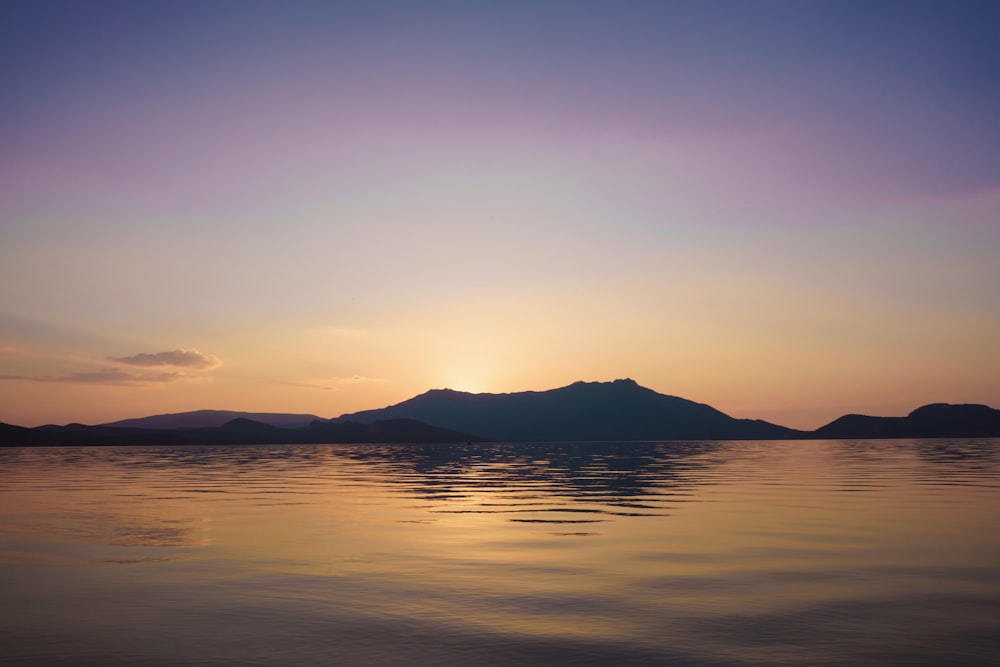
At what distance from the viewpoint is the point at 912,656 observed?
12805 mm

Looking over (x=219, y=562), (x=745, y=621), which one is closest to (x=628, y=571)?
(x=745, y=621)

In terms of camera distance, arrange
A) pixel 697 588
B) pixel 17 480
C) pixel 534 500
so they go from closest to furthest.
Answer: pixel 697 588, pixel 534 500, pixel 17 480

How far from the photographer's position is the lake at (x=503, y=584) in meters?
13.4

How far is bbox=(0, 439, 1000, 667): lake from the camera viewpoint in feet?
44.0

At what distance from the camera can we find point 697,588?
18.5 m

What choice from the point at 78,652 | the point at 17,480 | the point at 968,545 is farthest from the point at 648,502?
the point at 17,480

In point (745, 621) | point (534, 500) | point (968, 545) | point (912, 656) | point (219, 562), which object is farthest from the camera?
point (534, 500)

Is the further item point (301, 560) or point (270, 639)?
point (301, 560)

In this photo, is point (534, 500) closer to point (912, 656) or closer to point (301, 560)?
point (301, 560)

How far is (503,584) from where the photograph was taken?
19.0 metres

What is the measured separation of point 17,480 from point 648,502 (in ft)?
170

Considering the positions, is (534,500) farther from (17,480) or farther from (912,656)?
(17,480)

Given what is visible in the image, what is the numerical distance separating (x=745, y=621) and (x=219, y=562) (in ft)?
48.2

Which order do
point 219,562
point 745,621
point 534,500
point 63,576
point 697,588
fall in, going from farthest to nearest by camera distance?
point 534,500
point 219,562
point 63,576
point 697,588
point 745,621
